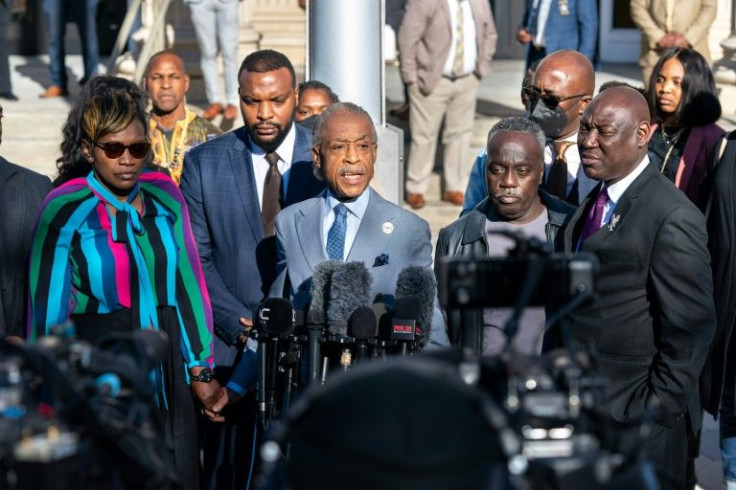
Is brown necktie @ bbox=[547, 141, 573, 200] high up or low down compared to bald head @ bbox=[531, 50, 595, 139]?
down

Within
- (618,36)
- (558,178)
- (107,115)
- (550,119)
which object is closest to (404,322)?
(107,115)

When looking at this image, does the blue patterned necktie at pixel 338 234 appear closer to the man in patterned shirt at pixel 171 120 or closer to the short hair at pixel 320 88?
the short hair at pixel 320 88

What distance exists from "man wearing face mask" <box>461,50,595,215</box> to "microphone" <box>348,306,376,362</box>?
182 centimetres

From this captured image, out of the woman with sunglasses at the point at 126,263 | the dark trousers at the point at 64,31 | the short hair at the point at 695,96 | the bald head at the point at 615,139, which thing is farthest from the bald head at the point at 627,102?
the dark trousers at the point at 64,31

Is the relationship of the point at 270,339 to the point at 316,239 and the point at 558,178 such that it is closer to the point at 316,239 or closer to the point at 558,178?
the point at 316,239

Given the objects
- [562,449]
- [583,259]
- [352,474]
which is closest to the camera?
[352,474]

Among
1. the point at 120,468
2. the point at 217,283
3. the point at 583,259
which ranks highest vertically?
the point at 583,259

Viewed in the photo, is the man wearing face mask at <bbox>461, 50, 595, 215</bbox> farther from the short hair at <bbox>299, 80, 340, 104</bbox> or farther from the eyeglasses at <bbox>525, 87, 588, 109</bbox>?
the short hair at <bbox>299, 80, 340, 104</bbox>

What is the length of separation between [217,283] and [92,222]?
34.3 inches

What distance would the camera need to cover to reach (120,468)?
2881 millimetres

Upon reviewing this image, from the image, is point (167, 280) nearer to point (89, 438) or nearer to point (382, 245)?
point (382, 245)

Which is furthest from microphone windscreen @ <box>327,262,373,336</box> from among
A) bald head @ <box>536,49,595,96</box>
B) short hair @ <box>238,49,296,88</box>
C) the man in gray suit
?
the man in gray suit

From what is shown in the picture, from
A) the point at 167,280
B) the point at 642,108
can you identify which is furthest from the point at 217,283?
the point at 642,108

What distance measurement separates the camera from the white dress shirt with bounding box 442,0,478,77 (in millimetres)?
11117
